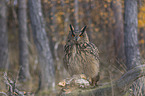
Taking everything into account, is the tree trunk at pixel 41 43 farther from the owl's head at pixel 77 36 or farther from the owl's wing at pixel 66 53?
the owl's head at pixel 77 36

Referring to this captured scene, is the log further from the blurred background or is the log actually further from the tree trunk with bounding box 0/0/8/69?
the tree trunk with bounding box 0/0/8/69

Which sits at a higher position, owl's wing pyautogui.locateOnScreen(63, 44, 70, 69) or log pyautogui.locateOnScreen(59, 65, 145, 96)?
owl's wing pyautogui.locateOnScreen(63, 44, 70, 69)

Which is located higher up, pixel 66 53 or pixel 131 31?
pixel 131 31

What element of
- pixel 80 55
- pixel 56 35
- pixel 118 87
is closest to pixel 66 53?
pixel 80 55

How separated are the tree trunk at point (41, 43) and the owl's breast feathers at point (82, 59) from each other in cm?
376

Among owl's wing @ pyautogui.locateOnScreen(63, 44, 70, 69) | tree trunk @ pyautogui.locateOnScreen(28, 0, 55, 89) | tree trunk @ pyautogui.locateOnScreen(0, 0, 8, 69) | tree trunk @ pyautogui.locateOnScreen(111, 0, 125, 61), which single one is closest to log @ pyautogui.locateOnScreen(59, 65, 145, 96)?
owl's wing @ pyautogui.locateOnScreen(63, 44, 70, 69)

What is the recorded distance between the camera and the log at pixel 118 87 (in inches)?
113

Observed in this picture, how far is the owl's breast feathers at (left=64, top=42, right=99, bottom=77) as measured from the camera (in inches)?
147

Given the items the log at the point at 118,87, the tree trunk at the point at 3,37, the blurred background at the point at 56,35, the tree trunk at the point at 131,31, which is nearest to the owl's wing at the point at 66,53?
the log at the point at 118,87

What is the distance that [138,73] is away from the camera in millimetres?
2848

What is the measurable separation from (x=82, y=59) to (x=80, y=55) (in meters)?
0.11

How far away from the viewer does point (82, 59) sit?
12.5 feet

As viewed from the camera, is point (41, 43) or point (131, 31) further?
point (41, 43)

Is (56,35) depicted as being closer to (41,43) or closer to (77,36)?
(41,43)
